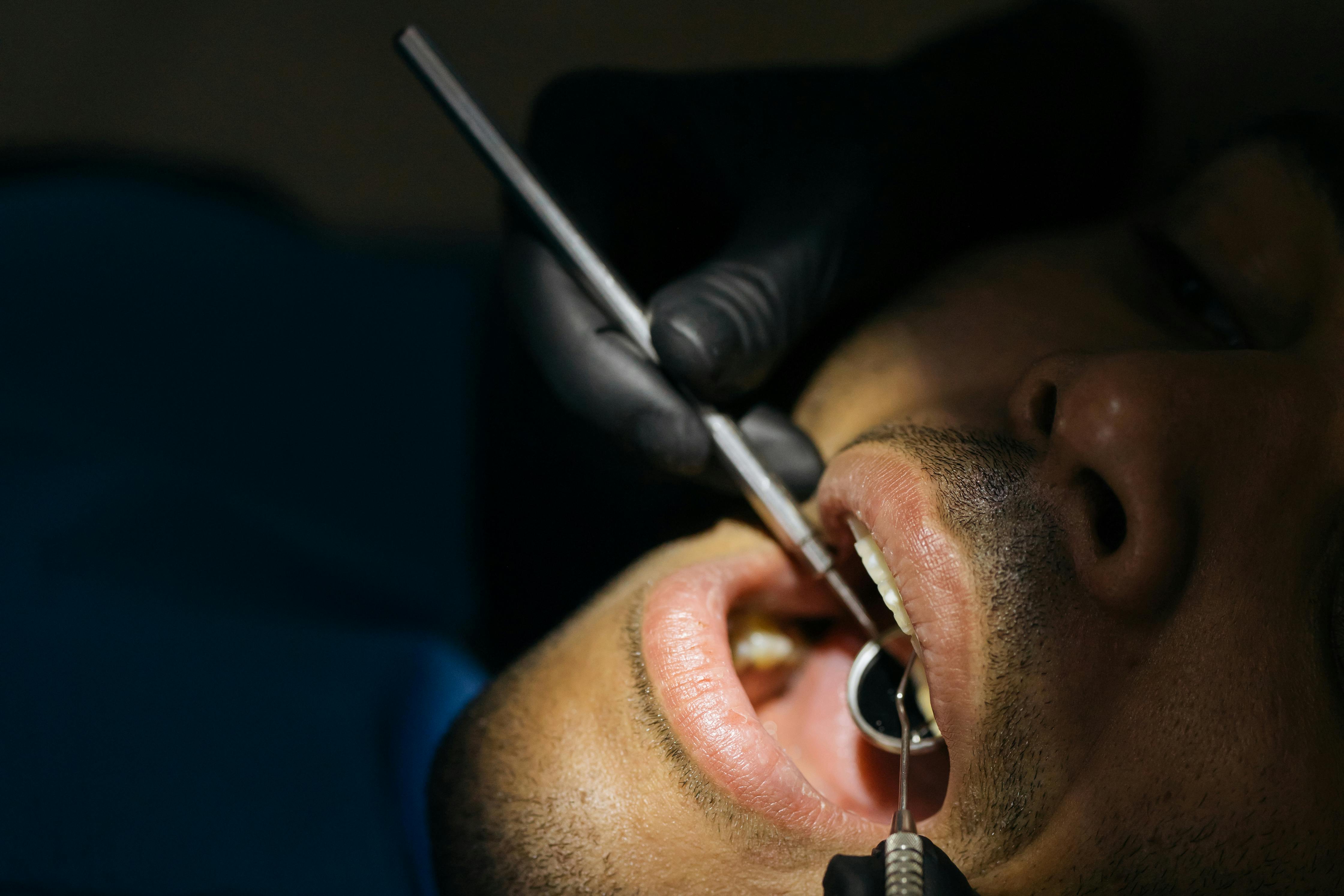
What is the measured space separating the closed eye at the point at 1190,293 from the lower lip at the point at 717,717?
461 millimetres

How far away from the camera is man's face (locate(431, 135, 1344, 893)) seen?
1.78 ft

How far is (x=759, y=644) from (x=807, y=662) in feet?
0.22

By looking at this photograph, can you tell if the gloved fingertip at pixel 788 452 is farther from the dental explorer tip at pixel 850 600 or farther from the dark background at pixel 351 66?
the dark background at pixel 351 66

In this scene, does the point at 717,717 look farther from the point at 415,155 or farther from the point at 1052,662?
the point at 415,155

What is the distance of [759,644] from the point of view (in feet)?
2.45

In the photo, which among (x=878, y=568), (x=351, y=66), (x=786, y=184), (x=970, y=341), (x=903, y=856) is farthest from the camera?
(x=351, y=66)

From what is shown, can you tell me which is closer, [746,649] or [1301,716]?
Result: [1301,716]

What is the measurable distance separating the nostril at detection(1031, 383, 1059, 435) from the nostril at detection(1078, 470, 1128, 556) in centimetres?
4

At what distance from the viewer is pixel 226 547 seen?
870 mm

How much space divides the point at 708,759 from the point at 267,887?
0.31 m

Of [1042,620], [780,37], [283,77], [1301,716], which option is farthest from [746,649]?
[283,77]

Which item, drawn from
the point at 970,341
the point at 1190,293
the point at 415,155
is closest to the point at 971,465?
the point at 970,341

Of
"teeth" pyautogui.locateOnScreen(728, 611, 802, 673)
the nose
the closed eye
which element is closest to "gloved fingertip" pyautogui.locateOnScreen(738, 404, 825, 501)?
"teeth" pyautogui.locateOnScreen(728, 611, 802, 673)

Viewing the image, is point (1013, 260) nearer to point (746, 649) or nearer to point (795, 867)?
point (746, 649)
